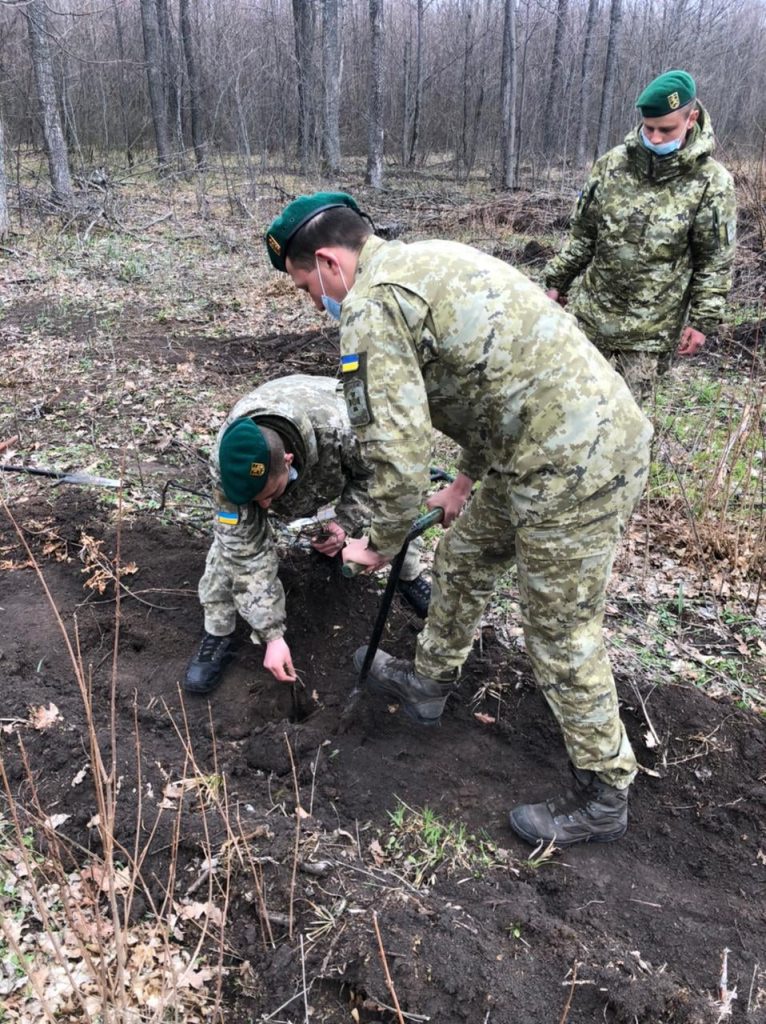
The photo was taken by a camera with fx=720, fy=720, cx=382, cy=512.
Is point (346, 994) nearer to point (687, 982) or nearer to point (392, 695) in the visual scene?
point (687, 982)

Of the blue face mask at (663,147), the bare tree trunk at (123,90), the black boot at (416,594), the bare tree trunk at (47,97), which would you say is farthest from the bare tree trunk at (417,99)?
the black boot at (416,594)

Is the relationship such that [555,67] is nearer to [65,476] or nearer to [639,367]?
[639,367]

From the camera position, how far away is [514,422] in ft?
7.01

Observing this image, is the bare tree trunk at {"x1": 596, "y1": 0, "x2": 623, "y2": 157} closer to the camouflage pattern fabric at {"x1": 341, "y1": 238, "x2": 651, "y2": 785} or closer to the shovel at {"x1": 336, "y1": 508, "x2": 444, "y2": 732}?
the shovel at {"x1": 336, "y1": 508, "x2": 444, "y2": 732}

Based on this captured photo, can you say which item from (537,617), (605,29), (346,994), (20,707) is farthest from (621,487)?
(605,29)

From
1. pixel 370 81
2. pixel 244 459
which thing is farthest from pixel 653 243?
pixel 370 81

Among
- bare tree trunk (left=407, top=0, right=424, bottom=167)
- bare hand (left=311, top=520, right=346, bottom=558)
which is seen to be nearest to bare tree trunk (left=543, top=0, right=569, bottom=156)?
bare tree trunk (left=407, top=0, right=424, bottom=167)

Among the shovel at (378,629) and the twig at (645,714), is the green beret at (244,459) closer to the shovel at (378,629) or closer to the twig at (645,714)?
the shovel at (378,629)

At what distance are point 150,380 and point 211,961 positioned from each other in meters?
5.31

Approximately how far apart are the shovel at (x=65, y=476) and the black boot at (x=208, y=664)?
172cm

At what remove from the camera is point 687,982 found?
2.09 meters

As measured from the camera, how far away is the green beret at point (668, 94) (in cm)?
364

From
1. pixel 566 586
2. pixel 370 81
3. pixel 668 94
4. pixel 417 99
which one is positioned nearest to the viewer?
pixel 566 586

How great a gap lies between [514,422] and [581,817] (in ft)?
4.60
